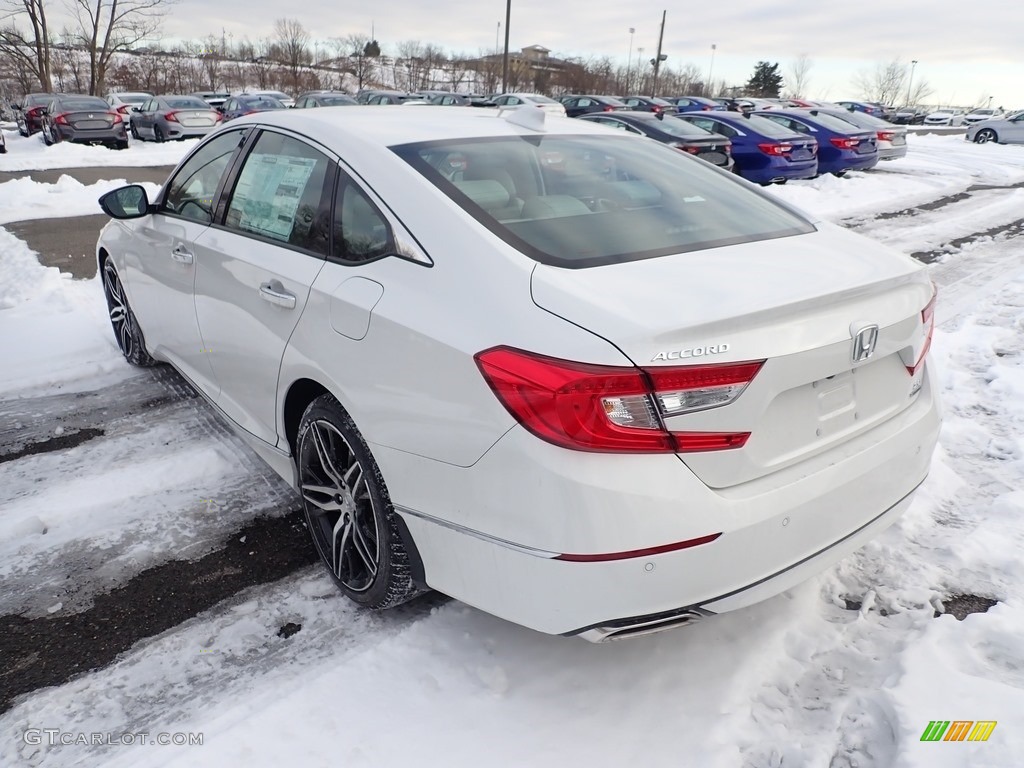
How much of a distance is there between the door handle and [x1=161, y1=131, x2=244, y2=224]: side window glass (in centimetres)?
83

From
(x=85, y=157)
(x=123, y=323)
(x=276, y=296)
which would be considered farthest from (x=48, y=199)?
(x=276, y=296)

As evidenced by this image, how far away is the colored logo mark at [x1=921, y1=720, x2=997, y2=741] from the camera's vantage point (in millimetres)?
1980

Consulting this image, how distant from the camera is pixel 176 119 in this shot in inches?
816

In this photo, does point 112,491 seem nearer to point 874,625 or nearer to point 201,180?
point 201,180

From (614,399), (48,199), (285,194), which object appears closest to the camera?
(614,399)

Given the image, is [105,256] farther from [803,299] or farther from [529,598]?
[803,299]

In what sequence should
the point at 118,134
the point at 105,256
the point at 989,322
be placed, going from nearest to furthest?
1. the point at 105,256
2. the point at 989,322
3. the point at 118,134

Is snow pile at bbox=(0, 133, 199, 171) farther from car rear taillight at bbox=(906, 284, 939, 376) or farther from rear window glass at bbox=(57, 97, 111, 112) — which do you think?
car rear taillight at bbox=(906, 284, 939, 376)

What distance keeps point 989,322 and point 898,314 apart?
436cm

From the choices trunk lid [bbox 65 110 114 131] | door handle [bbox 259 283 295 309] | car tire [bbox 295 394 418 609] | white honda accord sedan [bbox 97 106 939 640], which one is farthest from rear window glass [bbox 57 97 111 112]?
car tire [bbox 295 394 418 609]

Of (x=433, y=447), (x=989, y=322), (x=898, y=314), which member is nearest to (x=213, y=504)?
(x=433, y=447)

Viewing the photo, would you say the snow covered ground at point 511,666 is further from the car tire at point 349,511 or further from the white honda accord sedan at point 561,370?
the white honda accord sedan at point 561,370

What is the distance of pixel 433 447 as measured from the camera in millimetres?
2066

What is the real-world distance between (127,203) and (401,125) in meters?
1.98
